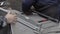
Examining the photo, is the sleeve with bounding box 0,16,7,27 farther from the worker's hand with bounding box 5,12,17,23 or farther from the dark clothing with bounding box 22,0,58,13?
the dark clothing with bounding box 22,0,58,13

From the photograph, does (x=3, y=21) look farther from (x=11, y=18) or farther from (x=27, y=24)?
(x=27, y=24)

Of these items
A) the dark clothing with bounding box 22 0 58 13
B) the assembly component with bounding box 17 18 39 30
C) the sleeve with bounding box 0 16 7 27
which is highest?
the dark clothing with bounding box 22 0 58 13

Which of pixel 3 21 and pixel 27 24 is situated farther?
pixel 3 21

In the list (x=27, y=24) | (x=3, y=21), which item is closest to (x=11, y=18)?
(x=3, y=21)

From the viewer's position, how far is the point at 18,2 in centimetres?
204

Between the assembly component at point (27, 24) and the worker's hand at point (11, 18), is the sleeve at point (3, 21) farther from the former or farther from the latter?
the assembly component at point (27, 24)

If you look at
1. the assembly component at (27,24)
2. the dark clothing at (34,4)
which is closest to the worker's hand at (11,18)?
the assembly component at (27,24)

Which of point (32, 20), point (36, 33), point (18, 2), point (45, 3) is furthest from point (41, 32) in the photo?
point (18, 2)

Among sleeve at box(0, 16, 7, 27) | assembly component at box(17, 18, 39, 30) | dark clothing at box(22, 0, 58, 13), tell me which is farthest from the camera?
sleeve at box(0, 16, 7, 27)

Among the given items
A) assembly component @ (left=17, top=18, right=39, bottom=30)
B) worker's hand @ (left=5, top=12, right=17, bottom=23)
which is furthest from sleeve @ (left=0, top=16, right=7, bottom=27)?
assembly component @ (left=17, top=18, right=39, bottom=30)

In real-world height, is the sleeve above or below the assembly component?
above

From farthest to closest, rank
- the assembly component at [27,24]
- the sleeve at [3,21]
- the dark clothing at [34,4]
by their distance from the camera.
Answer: the sleeve at [3,21] → the dark clothing at [34,4] → the assembly component at [27,24]

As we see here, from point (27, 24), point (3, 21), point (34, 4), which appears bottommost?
point (27, 24)

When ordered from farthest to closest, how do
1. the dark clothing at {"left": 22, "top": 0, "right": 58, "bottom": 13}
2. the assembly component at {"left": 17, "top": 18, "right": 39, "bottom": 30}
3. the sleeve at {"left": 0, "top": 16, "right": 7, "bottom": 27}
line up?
the sleeve at {"left": 0, "top": 16, "right": 7, "bottom": 27} → the dark clothing at {"left": 22, "top": 0, "right": 58, "bottom": 13} → the assembly component at {"left": 17, "top": 18, "right": 39, "bottom": 30}
